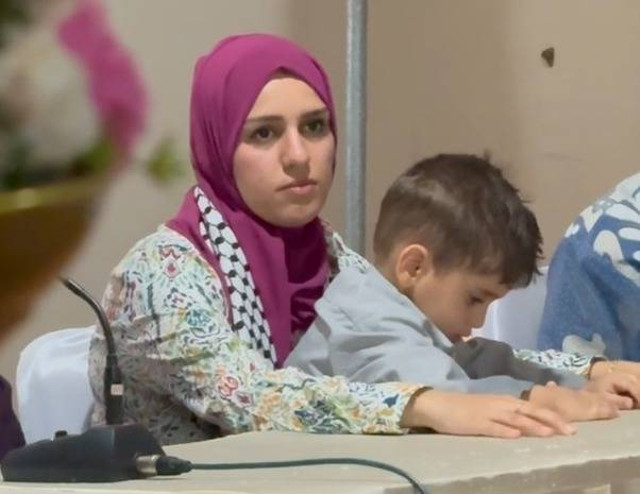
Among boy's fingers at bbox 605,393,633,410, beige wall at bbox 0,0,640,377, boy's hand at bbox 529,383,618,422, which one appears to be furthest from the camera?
beige wall at bbox 0,0,640,377

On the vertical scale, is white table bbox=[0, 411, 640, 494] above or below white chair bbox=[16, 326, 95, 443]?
above

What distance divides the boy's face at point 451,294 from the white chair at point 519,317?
35cm

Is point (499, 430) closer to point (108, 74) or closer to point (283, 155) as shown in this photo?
point (283, 155)

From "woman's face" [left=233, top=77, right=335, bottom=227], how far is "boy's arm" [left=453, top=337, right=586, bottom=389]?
22cm

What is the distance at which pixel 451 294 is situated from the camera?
4.18 ft

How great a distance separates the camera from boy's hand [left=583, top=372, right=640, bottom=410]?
120 cm

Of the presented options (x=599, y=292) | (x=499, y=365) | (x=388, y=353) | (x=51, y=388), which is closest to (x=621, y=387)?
(x=499, y=365)

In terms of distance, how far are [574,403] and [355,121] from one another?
92 cm

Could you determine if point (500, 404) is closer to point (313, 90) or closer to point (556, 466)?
point (556, 466)

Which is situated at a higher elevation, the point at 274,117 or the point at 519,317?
the point at 274,117

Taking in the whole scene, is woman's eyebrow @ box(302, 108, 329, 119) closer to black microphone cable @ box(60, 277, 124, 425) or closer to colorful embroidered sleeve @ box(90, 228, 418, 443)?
colorful embroidered sleeve @ box(90, 228, 418, 443)

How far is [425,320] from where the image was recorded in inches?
48.0

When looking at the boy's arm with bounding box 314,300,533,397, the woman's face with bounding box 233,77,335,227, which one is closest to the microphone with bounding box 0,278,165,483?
the boy's arm with bounding box 314,300,533,397

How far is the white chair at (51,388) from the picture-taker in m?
1.40
